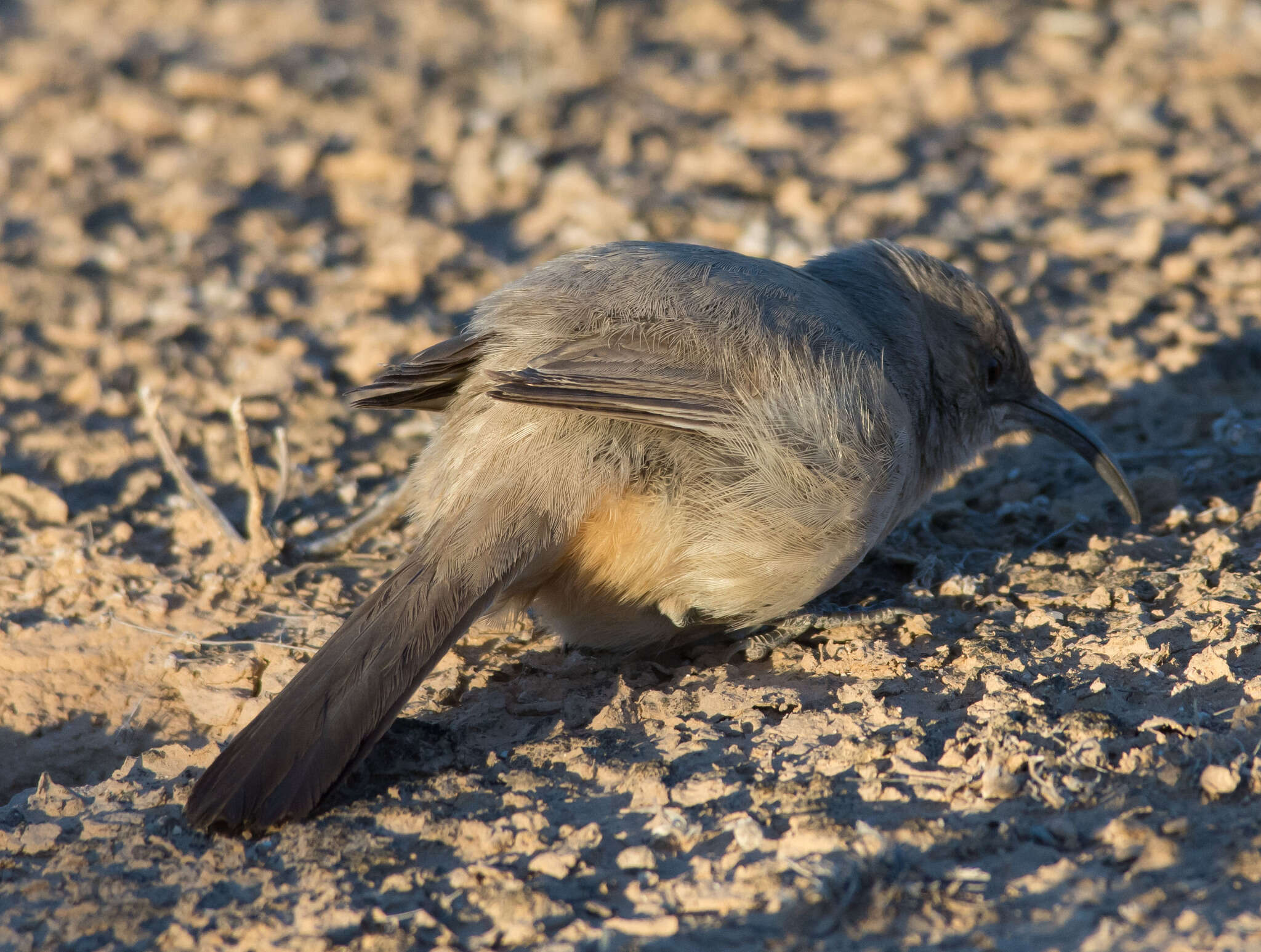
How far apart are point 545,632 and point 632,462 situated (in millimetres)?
855

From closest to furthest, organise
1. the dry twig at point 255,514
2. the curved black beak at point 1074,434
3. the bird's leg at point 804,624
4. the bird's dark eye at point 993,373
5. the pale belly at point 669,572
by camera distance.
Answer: the pale belly at point 669,572
the bird's leg at point 804,624
the dry twig at point 255,514
the curved black beak at point 1074,434
the bird's dark eye at point 993,373

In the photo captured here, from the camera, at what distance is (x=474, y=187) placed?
6340mm

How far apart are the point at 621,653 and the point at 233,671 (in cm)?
119

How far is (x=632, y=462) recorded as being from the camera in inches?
133

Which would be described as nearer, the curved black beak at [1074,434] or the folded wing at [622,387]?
the folded wing at [622,387]

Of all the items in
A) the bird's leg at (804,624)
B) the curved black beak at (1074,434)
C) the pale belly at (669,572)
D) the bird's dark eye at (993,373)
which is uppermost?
the bird's dark eye at (993,373)

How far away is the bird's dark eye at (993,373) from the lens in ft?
14.2

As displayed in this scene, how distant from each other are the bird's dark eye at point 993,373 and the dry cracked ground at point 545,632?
0.47 metres

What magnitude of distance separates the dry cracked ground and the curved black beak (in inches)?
5.7

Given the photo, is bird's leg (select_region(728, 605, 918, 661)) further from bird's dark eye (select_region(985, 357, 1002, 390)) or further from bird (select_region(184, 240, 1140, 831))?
bird's dark eye (select_region(985, 357, 1002, 390))

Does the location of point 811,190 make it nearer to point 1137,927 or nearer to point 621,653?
point 621,653

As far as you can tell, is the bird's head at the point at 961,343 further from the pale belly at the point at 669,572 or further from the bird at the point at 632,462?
the pale belly at the point at 669,572

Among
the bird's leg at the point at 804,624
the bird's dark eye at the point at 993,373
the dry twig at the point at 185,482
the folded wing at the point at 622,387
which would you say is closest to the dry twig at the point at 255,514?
the dry twig at the point at 185,482

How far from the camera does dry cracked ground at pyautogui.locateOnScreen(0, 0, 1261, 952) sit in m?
2.59
